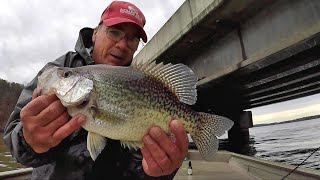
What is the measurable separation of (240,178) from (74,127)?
7986mm

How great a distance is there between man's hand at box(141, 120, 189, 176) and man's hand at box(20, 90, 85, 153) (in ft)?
1.80

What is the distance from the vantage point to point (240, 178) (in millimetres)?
9086

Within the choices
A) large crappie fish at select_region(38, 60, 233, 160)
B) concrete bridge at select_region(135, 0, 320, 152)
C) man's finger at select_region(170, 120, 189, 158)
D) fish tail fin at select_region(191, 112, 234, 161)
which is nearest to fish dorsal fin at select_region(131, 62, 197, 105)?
large crappie fish at select_region(38, 60, 233, 160)

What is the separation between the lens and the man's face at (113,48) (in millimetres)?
3246

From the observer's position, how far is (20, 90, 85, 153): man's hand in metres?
2.07

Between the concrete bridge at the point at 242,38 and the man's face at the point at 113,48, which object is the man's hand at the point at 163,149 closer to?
the man's face at the point at 113,48

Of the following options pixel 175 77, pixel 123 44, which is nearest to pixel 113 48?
pixel 123 44

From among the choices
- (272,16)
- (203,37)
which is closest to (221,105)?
(203,37)

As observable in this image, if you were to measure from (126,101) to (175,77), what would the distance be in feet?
1.89

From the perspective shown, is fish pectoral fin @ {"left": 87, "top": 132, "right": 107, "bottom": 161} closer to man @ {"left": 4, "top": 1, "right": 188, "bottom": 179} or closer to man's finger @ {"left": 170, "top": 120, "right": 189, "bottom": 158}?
man @ {"left": 4, "top": 1, "right": 188, "bottom": 179}

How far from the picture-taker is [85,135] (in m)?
2.92

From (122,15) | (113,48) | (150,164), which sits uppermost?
(122,15)

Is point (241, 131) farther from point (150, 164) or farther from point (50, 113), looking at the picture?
point (50, 113)

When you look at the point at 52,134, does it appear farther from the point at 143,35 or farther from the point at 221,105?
the point at 221,105
